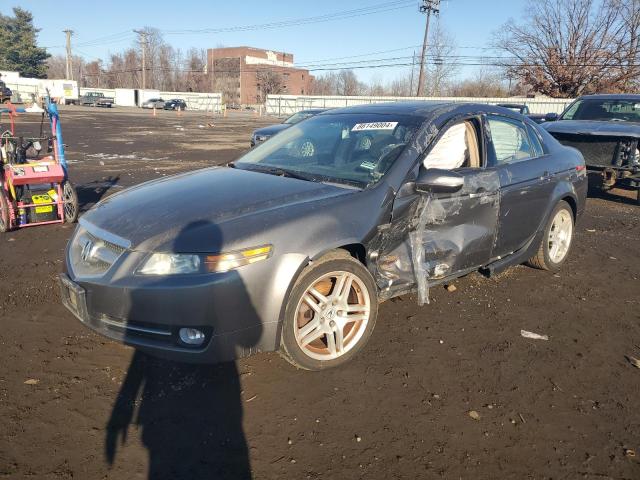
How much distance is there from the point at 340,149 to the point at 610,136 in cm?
683

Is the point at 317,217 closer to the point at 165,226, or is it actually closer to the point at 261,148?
the point at 165,226

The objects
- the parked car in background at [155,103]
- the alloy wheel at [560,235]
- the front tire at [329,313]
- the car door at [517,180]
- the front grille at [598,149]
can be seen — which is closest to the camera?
the front tire at [329,313]

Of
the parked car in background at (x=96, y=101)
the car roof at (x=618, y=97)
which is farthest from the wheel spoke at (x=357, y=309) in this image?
the parked car in background at (x=96, y=101)

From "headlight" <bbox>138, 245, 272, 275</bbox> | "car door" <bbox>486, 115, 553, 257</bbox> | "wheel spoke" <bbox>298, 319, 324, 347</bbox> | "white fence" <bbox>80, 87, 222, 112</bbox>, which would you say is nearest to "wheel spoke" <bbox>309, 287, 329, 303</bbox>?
"wheel spoke" <bbox>298, 319, 324, 347</bbox>

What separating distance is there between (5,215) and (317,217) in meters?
5.14

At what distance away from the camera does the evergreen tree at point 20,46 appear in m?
77.9

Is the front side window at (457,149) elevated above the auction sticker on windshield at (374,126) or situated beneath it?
situated beneath

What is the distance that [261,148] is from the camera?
449cm

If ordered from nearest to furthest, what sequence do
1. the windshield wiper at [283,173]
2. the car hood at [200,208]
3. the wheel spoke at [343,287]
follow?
the car hood at [200,208] → the wheel spoke at [343,287] → the windshield wiper at [283,173]

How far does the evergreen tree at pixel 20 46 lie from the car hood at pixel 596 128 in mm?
90604

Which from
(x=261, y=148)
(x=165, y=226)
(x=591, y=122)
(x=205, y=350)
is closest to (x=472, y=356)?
(x=205, y=350)

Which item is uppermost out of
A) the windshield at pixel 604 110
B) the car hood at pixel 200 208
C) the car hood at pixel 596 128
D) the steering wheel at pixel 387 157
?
the windshield at pixel 604 110

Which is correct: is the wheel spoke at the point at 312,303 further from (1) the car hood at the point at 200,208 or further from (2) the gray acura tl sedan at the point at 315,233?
(1) the car hood at the point at 200,208

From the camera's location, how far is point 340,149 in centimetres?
394
